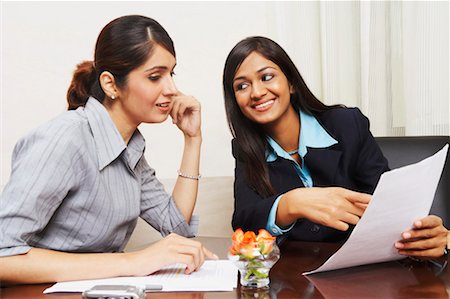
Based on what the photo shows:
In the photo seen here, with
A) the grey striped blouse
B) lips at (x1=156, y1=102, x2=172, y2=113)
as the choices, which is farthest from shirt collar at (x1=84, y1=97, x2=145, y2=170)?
lips at (x1=156, y1=102, x2=172, y2=113)

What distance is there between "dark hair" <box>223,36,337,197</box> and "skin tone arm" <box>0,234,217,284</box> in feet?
1.63

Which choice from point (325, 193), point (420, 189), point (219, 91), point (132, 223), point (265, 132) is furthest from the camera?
point (219, 91)

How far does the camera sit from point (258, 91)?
5.43 ft

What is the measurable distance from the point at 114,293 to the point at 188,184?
79cm

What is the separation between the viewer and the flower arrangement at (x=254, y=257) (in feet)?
3.30

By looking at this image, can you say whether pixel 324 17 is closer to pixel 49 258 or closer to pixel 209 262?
pixel 209 262

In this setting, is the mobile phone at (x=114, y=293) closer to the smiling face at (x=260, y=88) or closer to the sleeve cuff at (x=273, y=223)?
the sleeve cuff at (x=273, y=223)

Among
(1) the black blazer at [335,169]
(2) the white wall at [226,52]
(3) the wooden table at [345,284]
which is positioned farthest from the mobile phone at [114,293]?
(2) the white wall at [226,52]

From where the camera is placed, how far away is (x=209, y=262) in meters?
1.26

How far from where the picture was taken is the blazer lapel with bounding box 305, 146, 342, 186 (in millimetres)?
1624

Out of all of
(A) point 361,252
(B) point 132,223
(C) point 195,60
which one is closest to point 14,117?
(C) point 195,60

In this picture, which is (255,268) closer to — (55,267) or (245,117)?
(55,267)

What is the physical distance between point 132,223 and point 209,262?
30 centimetres

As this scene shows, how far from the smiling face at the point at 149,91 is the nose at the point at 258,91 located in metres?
0.30
